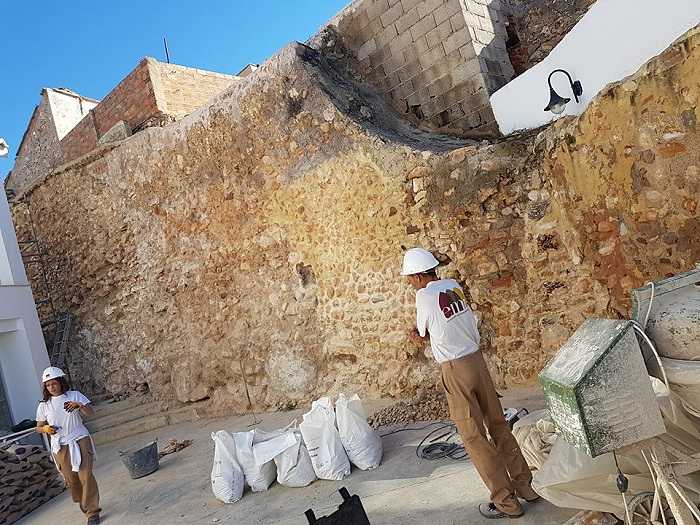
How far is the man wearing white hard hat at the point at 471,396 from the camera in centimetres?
301

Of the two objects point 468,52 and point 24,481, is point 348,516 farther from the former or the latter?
point 468,52

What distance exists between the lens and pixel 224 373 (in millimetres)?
8141

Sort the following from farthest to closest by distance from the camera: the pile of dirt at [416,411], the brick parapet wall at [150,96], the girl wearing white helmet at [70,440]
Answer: the brick parapet wall at [150,96] < the pile of dirt at [416,411] < the girl wearing white helmet at [70,440]

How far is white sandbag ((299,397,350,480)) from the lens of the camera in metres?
4.29

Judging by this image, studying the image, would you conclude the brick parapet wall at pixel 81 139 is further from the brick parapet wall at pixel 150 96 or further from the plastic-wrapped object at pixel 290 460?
the plastic-wrapped object at pixel 290 460

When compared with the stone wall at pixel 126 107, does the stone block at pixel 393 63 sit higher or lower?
lower

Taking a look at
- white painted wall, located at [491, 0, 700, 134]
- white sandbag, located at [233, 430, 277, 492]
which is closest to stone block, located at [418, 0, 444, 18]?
white painted wall, located at [491, 0, 700, 134]

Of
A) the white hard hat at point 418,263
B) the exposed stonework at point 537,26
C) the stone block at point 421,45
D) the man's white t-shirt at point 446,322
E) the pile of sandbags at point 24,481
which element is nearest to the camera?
the man's white t-shirt at point 446,322

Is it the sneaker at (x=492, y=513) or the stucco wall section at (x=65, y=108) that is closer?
the sneaker at (x=492, y=513)

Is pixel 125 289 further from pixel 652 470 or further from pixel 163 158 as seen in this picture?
pixel 652 470

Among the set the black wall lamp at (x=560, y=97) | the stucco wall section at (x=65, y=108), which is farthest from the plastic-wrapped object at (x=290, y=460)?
the stucco wall section at (x=65, y=108)

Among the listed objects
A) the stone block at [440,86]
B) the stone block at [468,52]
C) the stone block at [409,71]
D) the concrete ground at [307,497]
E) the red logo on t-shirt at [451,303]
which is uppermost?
the stone block at [409,71]

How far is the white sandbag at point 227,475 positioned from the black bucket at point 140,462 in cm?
172

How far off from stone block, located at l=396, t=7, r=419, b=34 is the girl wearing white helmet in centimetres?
561
